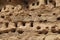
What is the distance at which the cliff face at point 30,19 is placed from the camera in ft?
6.40

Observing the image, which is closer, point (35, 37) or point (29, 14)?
point (35, 37)

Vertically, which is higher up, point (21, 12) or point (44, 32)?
point (21, 12)

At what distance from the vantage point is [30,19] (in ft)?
6.75

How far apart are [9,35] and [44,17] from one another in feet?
1.42

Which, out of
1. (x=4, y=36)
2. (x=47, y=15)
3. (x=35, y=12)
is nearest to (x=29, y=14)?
(x=35, y=12)

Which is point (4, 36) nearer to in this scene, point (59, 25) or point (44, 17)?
point (44, 17)

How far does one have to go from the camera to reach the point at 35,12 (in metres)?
2.10

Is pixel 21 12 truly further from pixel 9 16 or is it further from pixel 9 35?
pixel 9 35

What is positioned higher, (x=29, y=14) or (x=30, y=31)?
(x=29, y=14)

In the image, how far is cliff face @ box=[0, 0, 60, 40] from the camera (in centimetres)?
195

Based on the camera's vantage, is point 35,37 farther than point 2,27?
No

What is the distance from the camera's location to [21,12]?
215cm

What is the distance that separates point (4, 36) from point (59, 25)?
0.61 meters

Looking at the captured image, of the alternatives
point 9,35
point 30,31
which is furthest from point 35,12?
point 9,35
